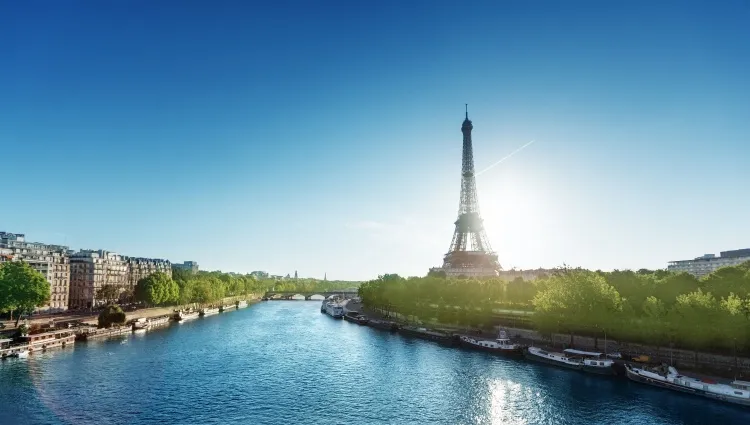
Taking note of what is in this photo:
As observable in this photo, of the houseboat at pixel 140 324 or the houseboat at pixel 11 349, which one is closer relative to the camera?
the houseboat at pixel 11 349

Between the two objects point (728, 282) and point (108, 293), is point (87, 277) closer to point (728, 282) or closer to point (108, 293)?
point (108, 293)

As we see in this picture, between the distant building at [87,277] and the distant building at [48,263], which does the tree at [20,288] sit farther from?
the distant building at [87,277]

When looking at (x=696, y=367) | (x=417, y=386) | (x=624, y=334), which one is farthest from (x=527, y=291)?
(x=417, y=386)

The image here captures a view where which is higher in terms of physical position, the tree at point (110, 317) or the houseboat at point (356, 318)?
the tree at point (110, 317)

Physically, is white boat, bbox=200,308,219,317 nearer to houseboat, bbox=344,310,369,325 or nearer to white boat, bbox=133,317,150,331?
white boat, bbox=133,317,150,331

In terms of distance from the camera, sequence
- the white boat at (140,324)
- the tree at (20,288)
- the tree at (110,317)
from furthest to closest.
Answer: the white boat at (140,324) < the tree at (110,317) < the tree at (20,288)

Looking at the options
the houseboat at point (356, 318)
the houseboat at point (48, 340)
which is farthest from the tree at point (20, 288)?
the houseboat at point (356, 318)
